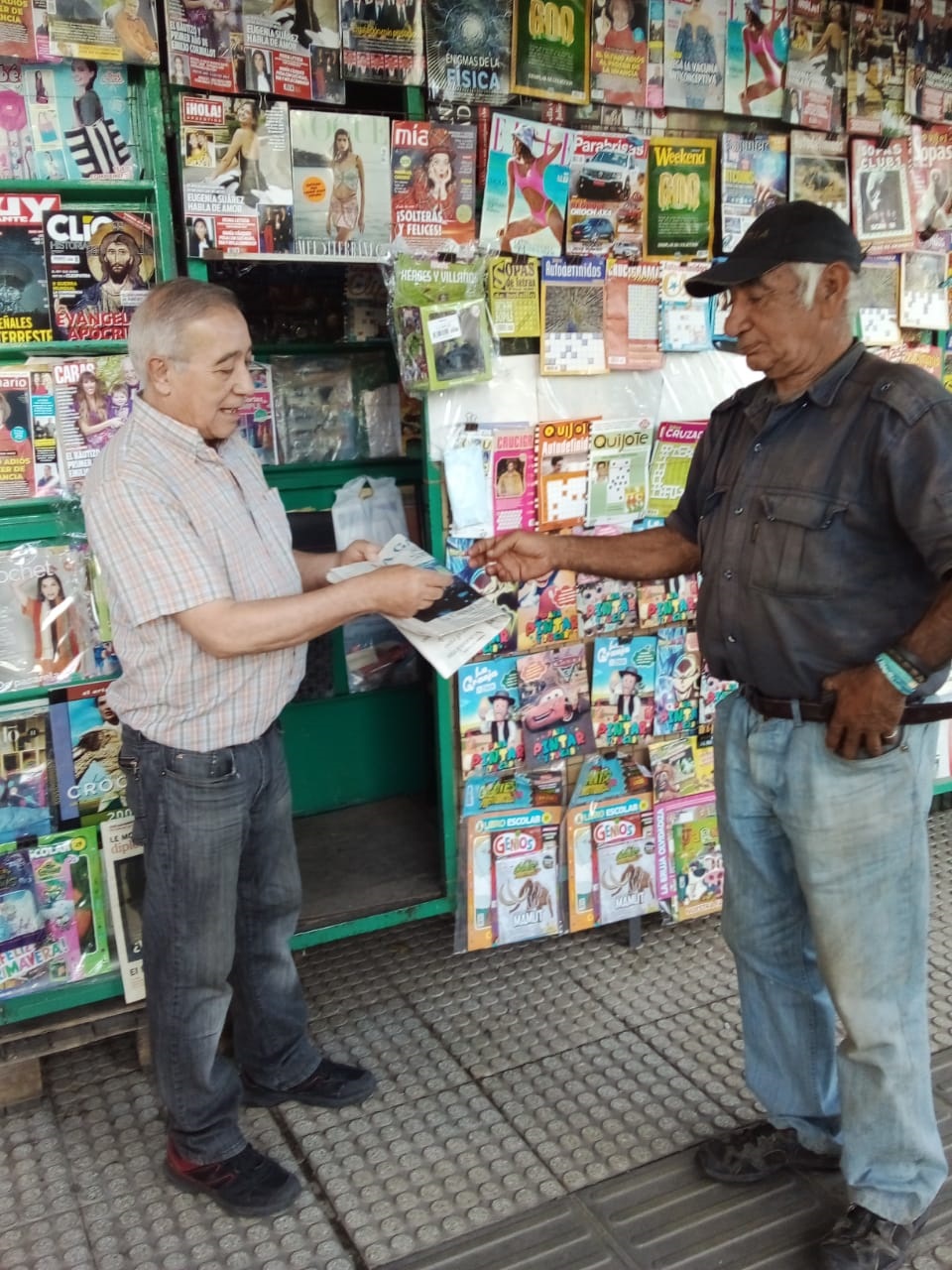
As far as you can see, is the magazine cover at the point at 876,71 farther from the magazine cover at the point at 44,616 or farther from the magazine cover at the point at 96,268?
the magazine cover at the point at 44,616

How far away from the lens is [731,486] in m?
2.29

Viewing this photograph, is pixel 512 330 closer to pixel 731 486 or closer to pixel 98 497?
pixel 731 486

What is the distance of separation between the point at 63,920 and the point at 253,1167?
800mm

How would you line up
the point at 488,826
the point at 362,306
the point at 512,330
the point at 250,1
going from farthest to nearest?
the point at 362,306 → the point at 488,826 → the point at 512,330 → the point at 250,1

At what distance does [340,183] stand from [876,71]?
1785 millimetres

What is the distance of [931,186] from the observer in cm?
363

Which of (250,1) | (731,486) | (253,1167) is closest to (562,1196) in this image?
(253,1167)

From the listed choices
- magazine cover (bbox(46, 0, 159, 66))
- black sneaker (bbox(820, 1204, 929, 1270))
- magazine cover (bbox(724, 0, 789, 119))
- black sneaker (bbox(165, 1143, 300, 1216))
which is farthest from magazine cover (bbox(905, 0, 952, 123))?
black sneaker (bbox(165, 1143, 300, 1216))

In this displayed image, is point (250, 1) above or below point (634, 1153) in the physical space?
above

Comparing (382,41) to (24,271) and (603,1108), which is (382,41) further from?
(603,1108)

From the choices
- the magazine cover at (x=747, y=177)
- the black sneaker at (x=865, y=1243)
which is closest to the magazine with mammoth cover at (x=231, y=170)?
the magazine cover at (x=747, y=177)

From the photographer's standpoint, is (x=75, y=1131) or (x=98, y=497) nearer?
(x=98, y=497)

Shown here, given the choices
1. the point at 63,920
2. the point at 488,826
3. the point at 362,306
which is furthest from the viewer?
the point at 362,306

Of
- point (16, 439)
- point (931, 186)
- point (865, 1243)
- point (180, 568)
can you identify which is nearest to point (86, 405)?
point (16, 439)
